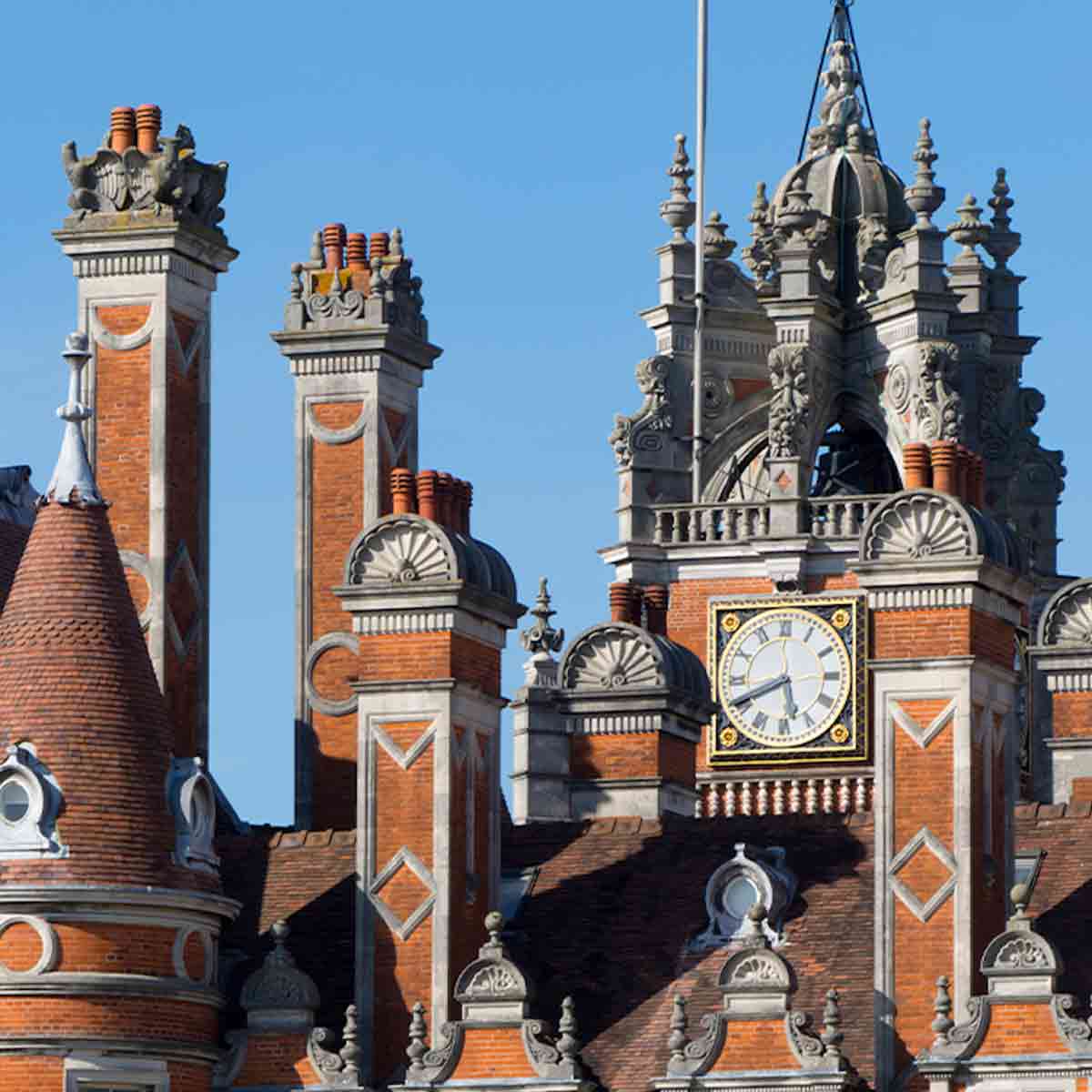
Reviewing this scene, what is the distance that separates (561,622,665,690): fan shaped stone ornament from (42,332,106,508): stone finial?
321 inches

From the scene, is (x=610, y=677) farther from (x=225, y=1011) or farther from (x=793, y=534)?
(x=793, y=534)

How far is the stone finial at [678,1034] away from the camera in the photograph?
180 feet

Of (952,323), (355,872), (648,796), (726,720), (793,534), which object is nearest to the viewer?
(355,872)

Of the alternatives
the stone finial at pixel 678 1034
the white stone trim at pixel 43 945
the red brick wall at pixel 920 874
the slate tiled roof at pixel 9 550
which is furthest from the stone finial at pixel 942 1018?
the slate tiled roof at pixel 9 550

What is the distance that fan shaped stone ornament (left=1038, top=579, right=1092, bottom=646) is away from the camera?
62.5 metres

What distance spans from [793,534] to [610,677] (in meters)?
21.5

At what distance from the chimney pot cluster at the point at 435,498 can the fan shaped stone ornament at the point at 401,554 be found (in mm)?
384

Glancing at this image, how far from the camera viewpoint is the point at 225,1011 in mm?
57219

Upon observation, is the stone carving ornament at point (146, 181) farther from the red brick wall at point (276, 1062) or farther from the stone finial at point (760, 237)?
the stone finial at point (760, 237)

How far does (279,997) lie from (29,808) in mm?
3465

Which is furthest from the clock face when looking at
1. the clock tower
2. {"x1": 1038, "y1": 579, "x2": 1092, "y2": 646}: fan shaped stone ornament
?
{"x1": 1038, "y1": 579, "x2": 1092, "y2": 646}: fan shaped stone ornament

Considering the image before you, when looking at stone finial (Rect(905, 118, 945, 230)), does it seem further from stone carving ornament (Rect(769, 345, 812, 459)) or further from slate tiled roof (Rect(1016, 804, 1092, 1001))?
slate tiled roof (Rect(1016, 804, 1092, 1001))

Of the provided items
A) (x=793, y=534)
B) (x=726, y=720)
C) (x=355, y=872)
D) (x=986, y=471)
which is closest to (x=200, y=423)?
(x=355, y=872)

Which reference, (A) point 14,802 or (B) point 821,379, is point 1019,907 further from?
(B) point 821,379
